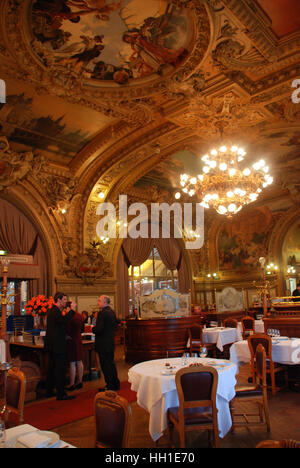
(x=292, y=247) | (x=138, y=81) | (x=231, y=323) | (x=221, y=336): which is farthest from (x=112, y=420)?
(x=292, y=247)

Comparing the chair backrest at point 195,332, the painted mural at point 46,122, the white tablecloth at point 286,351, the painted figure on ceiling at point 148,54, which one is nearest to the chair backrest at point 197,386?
the white tablecloth at point 286,351

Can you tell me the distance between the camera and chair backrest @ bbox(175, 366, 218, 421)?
3.45m

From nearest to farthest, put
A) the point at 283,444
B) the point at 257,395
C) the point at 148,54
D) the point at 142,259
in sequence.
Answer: the point at 283,444 < the point at 257,395 < the point at 148,54 < the point at 142,259

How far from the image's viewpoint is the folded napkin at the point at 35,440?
2.09 m

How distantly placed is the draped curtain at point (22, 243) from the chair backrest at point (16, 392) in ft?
25.4

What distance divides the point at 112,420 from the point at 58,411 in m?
3.50

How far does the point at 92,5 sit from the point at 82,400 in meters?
6.92

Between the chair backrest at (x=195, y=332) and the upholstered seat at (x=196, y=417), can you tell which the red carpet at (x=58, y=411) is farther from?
the chair backrest at (x=195, y=332)

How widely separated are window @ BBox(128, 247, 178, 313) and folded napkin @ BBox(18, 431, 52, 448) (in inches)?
531

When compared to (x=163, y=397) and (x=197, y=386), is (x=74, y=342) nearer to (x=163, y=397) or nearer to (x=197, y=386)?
(x=163, y=397)

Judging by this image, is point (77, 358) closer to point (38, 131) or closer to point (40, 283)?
point (40, 283)

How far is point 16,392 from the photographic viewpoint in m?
3.20

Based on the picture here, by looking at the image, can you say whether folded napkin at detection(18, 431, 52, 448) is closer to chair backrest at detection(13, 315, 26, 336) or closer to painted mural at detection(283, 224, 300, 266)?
chair backrest at detection(13, 315, 26, 336)
